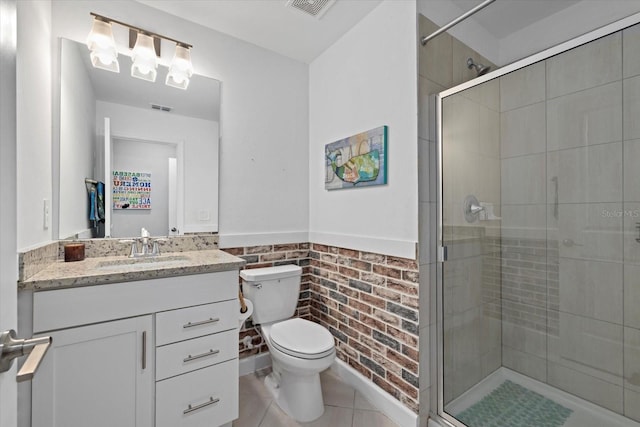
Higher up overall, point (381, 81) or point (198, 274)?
point (381, 81)

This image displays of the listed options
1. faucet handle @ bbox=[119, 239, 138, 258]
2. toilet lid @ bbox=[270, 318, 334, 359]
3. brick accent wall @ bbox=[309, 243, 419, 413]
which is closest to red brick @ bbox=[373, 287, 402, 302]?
brick accent wall @ bbox=[309, 243, 419, 413]

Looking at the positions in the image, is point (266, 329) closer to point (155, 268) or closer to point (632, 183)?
point (155, 268)

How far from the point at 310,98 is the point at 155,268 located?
1.83 metres

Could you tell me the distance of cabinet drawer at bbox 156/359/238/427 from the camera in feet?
4.53

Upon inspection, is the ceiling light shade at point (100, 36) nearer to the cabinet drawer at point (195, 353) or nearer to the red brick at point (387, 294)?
the cabinet drawer at point (195, 353)

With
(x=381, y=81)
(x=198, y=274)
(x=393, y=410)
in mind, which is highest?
(x=381, y=81)

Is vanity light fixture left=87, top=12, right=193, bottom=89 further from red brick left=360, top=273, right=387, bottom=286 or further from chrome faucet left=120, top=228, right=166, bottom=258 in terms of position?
red brick left=360, top=273, right=387, bottom=286

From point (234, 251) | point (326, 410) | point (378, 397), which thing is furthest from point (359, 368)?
point (234, 251)

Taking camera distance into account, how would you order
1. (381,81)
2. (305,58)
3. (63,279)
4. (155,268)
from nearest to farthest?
(63,279) < (155,268) < (381,81) < (305,58)

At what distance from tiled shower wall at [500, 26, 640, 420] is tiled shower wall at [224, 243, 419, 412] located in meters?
0.65

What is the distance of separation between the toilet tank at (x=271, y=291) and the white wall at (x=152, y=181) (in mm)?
650

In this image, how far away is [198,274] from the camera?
1461 mm

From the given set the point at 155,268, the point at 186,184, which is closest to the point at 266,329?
the point at 155,268

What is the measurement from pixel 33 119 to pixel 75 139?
1.08 feet
